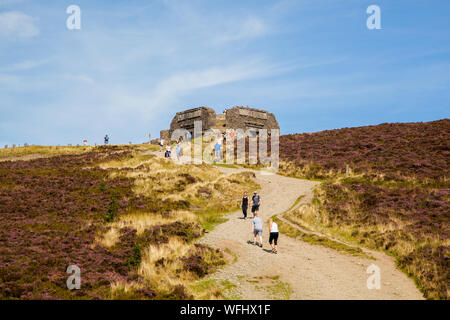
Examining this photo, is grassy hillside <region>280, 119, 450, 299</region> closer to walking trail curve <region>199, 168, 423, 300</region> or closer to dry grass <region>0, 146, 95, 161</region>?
walking trail curve <region>199, 168, 423, 300</region>

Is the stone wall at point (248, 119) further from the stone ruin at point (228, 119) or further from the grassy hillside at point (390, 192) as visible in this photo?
the grassy hillside at point (390, 192)

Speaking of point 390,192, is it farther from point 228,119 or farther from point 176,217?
point 228,119

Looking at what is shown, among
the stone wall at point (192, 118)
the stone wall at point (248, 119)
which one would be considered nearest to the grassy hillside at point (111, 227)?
the stone wall at point (192, 118)

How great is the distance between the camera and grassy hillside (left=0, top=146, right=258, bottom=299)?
1432cm

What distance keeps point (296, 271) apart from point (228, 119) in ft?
176

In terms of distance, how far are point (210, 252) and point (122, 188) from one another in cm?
1560

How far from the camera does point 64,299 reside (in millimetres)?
12977

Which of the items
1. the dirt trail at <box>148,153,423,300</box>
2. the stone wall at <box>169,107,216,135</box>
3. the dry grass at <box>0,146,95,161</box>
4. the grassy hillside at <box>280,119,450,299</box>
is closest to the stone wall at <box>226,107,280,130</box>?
the stone wall at <box>169,107,216,135</box>

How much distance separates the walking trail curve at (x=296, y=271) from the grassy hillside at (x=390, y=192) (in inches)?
46.2

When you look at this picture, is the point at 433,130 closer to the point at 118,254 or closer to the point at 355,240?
the point at 355,240

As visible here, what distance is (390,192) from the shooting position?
2838 centimetres

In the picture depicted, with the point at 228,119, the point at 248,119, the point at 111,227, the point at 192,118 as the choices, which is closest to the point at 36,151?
the point at 192,118

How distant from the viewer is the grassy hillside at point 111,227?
14.3 metres
